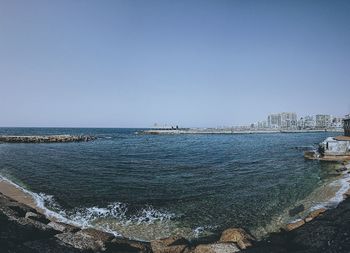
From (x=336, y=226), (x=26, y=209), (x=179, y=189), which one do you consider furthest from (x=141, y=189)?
(x=336, y=226)

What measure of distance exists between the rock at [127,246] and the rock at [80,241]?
50 cm

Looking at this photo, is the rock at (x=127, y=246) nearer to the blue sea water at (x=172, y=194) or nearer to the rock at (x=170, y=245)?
the rock at (x=170, y=245)

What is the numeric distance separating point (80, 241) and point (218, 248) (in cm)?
550

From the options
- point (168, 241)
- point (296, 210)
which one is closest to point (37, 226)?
point (168, 241)

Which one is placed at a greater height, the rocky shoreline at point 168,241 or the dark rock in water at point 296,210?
A: the rocky shoreline at point 168,241

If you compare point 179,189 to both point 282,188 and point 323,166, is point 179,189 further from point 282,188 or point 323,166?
point 323,166

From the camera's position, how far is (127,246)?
1066cm

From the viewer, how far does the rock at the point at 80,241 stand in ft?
32.8

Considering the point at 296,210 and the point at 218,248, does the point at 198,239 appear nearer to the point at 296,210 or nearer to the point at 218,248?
the point at 218,248

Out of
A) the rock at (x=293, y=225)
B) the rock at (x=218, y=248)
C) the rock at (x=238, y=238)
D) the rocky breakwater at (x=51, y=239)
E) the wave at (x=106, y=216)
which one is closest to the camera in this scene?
the rocky breakwater at (x=51, y=239)

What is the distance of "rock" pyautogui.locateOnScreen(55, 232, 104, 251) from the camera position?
10008 millimetres

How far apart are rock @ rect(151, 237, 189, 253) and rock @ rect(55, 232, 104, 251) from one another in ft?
7.34

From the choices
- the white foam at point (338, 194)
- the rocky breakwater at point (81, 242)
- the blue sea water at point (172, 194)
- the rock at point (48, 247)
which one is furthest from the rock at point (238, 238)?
the white foam at point (338, 194)

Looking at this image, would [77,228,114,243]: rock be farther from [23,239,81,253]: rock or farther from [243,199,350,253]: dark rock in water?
[243,199,350,253]: dark rock in water
